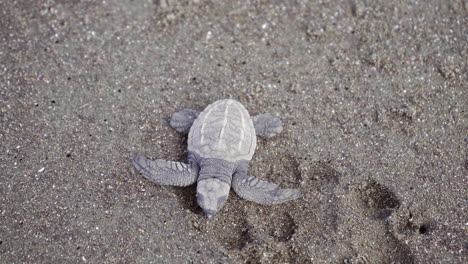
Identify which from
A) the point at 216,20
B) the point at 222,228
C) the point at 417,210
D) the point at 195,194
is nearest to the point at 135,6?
the point at 216,20

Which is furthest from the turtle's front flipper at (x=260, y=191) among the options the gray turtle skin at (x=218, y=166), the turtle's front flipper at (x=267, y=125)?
the turtle's front flipper at (x=267, y=125)

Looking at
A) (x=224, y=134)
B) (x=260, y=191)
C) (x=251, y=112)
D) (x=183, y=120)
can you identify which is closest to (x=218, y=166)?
(x=224, y=134)

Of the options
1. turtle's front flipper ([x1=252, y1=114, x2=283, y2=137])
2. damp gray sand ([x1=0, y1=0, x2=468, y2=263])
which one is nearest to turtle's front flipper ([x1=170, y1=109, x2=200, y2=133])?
damp gray sand ([x1=0, y1=0, x2=468, y2=263])

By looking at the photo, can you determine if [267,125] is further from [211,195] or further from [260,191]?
[211,195]

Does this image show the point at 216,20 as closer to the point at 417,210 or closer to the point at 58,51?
the point at 58,51

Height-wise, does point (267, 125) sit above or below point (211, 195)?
above

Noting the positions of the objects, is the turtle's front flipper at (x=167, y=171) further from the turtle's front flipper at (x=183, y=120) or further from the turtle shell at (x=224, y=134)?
the turtle's front flipper at (x=183, y=120)

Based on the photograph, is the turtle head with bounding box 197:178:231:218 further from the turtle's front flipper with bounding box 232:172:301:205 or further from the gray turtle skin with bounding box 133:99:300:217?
the turtle's front flipper with bounding box 232:172:301:205
